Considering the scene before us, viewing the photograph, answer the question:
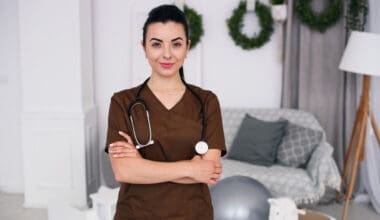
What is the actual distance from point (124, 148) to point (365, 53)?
2590 mm

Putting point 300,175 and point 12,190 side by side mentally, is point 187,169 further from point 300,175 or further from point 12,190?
point 12,190

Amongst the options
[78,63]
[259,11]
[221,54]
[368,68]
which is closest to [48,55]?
[78,63]

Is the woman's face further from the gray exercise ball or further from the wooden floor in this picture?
the wooden floor

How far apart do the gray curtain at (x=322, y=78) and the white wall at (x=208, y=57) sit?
0.16 m

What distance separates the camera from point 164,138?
1308mm

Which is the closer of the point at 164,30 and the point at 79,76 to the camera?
the point at 164,30

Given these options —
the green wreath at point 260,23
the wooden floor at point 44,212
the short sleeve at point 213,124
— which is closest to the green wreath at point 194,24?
the green wreath at point 260,23

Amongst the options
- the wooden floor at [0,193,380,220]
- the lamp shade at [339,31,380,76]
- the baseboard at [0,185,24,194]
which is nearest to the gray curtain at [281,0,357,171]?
the wooden floor at [0,193,380,220]

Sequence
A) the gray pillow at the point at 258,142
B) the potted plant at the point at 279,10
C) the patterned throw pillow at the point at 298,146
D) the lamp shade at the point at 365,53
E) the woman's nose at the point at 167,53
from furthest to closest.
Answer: the potted plant at the point at 279,10, the gray pillow at the point at 258,142, the patterned throw pillow at the point at 298,146, the lamp shade at the point at 365,53, the woman's nose at the point at 167,53

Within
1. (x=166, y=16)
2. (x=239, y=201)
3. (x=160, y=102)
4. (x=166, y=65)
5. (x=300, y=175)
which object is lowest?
(x=300, y=175)

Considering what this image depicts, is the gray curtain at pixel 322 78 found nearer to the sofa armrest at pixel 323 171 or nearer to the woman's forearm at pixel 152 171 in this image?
the sofa armrest at pixel 323 171

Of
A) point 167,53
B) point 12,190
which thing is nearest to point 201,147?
point 167,53

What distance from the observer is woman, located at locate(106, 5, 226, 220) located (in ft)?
4.26

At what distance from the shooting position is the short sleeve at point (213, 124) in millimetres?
1366
